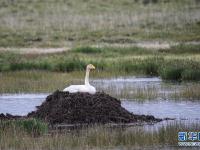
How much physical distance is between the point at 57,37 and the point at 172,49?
15.4 meters

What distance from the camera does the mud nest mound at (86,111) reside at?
61.4ft

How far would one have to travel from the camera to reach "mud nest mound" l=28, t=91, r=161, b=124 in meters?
18.7

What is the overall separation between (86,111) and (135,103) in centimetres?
443

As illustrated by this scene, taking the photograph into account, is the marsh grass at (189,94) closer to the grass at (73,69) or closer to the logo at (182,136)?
the grass at (73,69)

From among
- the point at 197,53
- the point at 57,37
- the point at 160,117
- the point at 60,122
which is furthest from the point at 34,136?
the point at 57,37

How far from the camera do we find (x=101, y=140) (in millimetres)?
15602

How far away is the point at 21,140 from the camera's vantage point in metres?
15.5

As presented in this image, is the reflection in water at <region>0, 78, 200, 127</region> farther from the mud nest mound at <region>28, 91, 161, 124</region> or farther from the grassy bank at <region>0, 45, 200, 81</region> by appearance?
the mud nest mound at <region>28, 91, 161, 124</region>

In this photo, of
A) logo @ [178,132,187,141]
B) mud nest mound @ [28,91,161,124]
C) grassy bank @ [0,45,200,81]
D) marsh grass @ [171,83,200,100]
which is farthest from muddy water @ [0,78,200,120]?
logo @ [178,132,187,141]

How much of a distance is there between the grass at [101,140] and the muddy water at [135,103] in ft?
11.0

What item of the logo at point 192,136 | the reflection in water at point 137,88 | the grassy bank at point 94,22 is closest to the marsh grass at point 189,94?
the reflection in water at point 137,88

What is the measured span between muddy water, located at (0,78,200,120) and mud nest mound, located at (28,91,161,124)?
5.22 ft

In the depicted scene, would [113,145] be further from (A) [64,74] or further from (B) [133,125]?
(A) [64,74]

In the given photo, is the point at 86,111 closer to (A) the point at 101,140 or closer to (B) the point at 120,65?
(A) the point at 101,140
